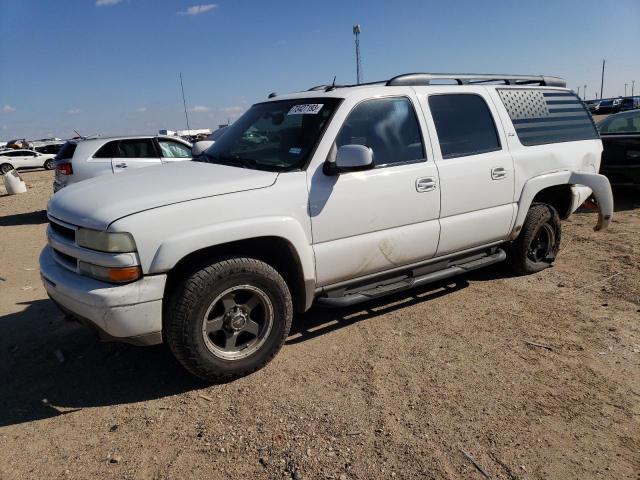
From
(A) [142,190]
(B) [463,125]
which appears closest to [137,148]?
(A) [142,190]

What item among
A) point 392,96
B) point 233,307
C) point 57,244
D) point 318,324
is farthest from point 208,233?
point 392,96

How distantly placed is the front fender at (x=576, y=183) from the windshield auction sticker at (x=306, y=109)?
2278 mm

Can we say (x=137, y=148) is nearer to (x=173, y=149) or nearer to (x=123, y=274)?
(x=173, y=149)

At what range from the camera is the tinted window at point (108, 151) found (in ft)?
32.0

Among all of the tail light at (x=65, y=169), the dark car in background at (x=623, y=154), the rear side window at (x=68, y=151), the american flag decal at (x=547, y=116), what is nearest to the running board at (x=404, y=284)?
the american flag decal at (x=547, y=116)

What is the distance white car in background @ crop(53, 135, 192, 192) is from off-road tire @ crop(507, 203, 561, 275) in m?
7.07

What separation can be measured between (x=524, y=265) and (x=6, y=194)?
16.3 m

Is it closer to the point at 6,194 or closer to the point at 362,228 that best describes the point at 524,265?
the point at 362,228

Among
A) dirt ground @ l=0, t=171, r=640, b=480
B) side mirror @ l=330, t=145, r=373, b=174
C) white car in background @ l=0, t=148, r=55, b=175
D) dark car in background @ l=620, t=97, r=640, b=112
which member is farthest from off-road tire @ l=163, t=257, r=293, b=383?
dark car in background @ l=620, t=97, r=640, b=112

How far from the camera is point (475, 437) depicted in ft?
8.82

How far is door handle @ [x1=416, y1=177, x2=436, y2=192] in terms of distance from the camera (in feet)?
12.8

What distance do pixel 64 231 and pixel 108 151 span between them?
23.9ft

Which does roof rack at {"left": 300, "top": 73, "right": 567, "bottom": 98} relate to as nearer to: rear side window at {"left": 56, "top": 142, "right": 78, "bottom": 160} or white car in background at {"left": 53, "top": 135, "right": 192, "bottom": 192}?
white car in background at {"left": 53, "top": 135, "right": 192, "bottom": 192}

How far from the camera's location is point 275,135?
12.8 ft
